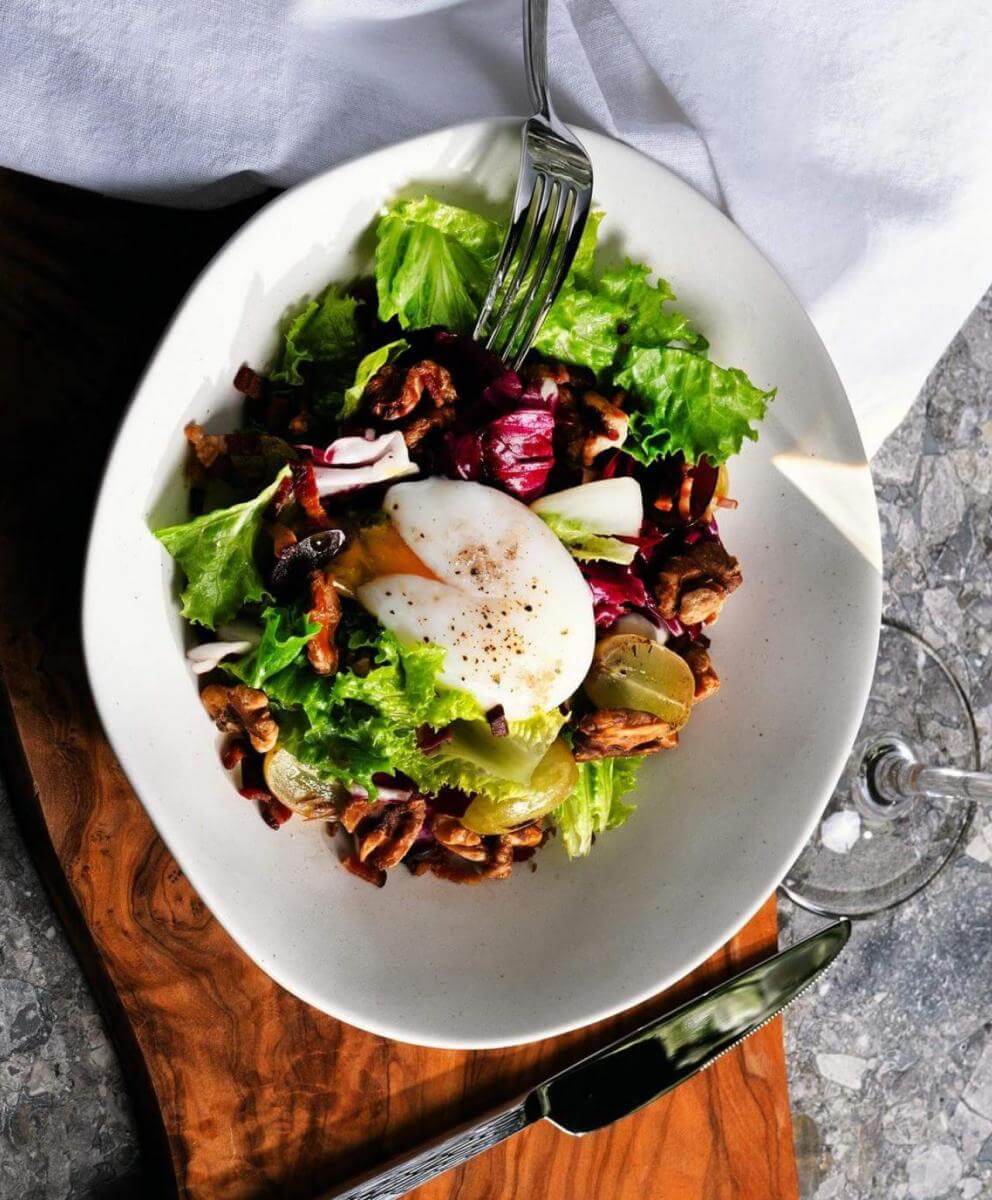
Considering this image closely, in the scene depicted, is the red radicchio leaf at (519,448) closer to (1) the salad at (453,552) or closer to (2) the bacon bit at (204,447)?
(1) the salad at (453,552)

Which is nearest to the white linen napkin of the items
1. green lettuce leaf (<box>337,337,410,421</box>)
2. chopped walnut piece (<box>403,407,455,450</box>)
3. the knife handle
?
green lettuce leaf (<box>337,337,410,421</box>)

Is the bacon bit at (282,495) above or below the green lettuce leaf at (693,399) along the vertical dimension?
below

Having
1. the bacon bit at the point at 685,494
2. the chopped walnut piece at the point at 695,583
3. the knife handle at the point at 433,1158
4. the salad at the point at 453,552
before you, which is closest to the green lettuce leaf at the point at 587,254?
the salad at the point at 453,552

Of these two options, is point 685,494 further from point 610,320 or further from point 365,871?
point 365,871

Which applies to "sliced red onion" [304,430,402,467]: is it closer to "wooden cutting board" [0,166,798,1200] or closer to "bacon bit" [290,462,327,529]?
"bacon bit" [290,462,327,529]

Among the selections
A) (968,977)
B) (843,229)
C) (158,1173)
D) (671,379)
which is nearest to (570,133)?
(671,379)
